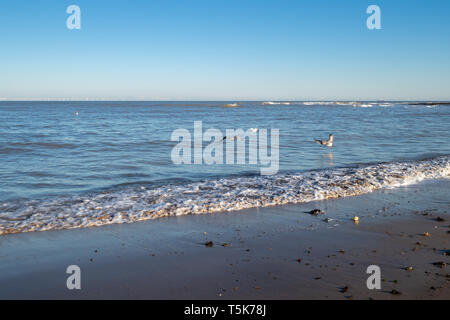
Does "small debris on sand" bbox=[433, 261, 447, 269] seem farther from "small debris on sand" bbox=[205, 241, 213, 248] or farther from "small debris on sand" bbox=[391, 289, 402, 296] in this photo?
"small debris on sand" bbox=[205, 241, 213, 248]

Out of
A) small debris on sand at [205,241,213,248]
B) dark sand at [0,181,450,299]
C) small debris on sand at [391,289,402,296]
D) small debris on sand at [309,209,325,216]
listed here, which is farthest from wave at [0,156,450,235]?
small debris on sand at [391,289,402,296]

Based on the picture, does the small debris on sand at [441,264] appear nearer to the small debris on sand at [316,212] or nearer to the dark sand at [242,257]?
the dark sand at [242,257]

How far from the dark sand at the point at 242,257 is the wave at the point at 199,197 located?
52cm

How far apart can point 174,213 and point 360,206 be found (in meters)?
4.08

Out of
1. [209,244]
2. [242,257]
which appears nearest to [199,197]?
[209,244]

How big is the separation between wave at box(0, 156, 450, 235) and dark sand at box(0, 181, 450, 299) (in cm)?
52

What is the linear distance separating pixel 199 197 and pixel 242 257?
360 cm

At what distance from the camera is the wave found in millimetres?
7109

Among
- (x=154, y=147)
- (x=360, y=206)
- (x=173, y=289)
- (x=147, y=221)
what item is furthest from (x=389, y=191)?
(x=154, y=147)
